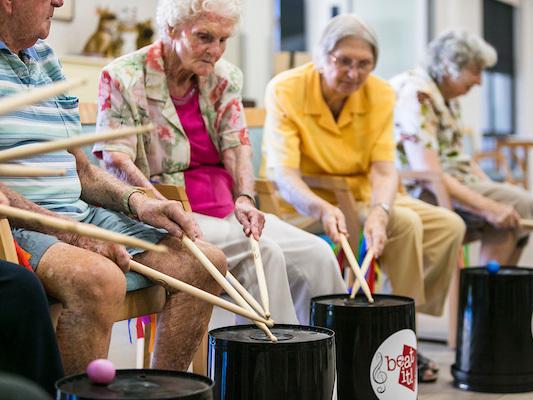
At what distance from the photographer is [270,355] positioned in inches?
66.1

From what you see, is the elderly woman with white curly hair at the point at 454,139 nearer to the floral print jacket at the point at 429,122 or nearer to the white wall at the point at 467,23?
the floral print jacket at the point at 429,122

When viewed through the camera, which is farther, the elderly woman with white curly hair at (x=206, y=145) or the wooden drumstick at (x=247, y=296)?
the elderly woman with white curly hair at (x=206, y=145)

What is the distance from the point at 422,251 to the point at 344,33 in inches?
31.2

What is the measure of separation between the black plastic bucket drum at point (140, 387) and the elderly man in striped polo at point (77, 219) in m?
0.34

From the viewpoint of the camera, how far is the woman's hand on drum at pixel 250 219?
7.48 feet

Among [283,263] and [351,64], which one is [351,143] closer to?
[351,64]

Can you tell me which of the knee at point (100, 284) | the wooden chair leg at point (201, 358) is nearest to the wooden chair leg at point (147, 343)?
the wooden chair leg at point (201, 358)

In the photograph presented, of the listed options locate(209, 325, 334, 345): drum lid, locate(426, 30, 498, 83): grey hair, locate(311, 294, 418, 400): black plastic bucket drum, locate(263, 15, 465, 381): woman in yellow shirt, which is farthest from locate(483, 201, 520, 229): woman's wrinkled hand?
locate(209, 325, 334, 345): drum lid

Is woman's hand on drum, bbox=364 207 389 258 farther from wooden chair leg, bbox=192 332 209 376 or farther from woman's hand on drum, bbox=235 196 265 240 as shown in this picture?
wooden chair leg, bbox=192 332 209 376

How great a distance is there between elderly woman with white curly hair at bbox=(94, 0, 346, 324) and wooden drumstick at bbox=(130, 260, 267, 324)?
391 millimetres

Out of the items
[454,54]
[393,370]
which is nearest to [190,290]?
[393,370]

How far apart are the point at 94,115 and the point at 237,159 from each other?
0.40 metres

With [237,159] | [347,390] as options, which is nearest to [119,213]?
[237,159]

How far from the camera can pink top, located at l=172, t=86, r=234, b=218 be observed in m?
2.44
